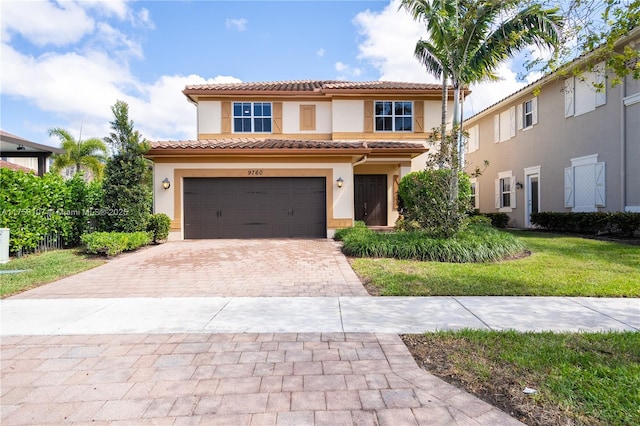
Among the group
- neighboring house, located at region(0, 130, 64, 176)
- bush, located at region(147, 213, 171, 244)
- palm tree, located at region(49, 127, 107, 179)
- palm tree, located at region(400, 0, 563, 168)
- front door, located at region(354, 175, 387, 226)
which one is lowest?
bush, located at region(147, 213, 171, 244)

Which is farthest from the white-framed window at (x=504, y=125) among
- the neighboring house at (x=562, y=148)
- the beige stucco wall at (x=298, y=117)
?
the beige stucco wall at (x=298, y=117)

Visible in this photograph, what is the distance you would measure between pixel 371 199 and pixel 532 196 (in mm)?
8429

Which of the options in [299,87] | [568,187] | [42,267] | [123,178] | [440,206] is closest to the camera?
[42,267]

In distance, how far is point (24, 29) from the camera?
1122 centimetres

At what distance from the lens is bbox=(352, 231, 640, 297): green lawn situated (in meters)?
5.78

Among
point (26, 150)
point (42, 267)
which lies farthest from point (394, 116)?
point (26, 150)

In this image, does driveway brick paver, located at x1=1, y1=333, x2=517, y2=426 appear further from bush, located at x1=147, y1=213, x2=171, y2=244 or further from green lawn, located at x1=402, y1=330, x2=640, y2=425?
bush, located at x1=147, y1=213, x2=171, y2=244

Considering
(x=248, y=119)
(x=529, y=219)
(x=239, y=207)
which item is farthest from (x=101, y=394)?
(x=529, y=219)

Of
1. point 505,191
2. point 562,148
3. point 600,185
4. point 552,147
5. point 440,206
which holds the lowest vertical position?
point 440,206

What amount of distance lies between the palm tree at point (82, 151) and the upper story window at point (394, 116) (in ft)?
63.6

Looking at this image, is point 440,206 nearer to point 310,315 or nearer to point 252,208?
point 310,315

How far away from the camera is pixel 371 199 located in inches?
669

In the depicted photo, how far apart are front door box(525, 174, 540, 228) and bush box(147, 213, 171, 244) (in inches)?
668

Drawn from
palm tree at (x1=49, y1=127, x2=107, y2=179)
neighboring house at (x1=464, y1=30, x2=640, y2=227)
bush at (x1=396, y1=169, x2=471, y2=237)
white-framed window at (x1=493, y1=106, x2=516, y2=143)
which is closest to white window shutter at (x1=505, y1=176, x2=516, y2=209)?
neighboring house at (x1=464, y1=30, x2=640, y2=227)
